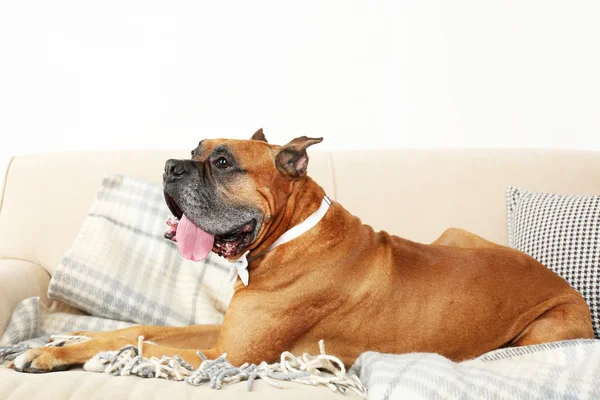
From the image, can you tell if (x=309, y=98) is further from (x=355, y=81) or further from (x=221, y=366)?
(x=221, y=366)

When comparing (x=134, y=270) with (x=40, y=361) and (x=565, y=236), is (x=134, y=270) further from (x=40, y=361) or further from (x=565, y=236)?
(x=565, y=236)

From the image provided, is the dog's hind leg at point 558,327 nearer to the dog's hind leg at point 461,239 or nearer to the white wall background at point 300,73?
the dog's hind leg at point 461,239

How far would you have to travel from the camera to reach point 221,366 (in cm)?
180

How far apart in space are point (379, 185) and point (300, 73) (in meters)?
1.16

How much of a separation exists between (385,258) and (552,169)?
4.39 ft

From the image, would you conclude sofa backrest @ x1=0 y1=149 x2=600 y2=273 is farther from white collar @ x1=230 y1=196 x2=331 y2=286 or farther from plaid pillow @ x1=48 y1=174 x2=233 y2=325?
white collar @ x1=230 y1=196 x2=331 y2=286

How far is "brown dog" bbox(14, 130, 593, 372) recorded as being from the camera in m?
1.99

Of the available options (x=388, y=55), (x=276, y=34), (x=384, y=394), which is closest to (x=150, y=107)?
(x=276, y=34)

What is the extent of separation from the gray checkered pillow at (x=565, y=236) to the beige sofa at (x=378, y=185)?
20cm

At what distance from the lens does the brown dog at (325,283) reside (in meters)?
1.99

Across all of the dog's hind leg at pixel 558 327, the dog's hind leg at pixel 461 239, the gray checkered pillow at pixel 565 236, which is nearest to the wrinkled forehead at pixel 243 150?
the dog's hind leg at pixel 461 239

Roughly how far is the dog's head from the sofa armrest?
0.74m

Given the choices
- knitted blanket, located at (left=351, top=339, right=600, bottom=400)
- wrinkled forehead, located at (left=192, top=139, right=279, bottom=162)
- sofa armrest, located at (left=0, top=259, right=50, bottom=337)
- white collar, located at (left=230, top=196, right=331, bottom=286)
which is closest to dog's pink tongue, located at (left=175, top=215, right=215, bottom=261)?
white collar, located at (left=230, top=196, right=331, bottom=286)

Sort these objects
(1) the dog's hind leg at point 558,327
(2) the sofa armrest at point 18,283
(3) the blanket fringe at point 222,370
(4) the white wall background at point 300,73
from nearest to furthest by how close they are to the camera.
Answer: (3) the blanket fringe at point 222,370
(1) the dog's hind leg at point 558,327
(2) the sofa armrest at point 18,283
(4) the white wall background at point 300,73
